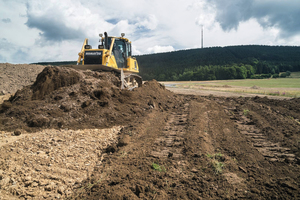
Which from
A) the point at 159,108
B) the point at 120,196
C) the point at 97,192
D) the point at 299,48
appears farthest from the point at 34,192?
the point at 299,48

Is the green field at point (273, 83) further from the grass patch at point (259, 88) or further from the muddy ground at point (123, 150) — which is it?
the muddy ground at point (123, 150)

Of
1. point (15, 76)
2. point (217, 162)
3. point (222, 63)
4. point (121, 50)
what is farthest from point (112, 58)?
point (222, 63)

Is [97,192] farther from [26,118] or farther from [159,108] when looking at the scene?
[159,108]

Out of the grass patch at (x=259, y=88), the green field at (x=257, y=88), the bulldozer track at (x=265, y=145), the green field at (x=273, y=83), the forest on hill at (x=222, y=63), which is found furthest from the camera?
the forest on hill at (x=222, y=63)

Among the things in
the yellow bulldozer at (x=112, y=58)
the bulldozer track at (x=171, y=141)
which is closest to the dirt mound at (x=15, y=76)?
the yellow bulldozer at (x=112, y=58)

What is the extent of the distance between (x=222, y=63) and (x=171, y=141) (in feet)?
343

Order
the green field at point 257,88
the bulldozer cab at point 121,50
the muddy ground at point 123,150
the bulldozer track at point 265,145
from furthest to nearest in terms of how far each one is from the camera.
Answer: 1. the green field at point 257,88
2. the bulldozer cab at point 121,50
3. the bulldozer track at point 265,145
4. the muddy ground at point 123,150

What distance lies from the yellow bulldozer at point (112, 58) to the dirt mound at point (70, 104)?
2.65 feet

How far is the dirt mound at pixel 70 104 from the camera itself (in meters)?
6.51

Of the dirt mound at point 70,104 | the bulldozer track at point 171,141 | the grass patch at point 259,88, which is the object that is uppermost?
the dirt mound at point 70,104

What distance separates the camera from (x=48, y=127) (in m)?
6.25

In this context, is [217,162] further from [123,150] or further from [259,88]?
[259,88]

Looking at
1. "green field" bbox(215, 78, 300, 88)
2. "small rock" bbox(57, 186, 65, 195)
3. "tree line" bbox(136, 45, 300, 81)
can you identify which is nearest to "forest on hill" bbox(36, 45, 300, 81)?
"tree line" bbox(136, 45, 300, 81)

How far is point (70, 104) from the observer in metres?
7.33
